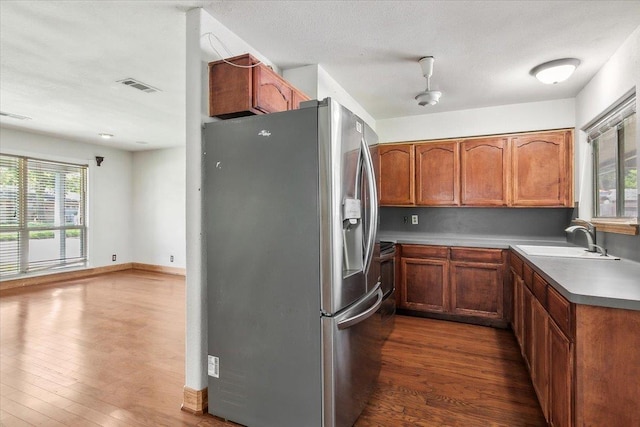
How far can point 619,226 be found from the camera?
2.36 m

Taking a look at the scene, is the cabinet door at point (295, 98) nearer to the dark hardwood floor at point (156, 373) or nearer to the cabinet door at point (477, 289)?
the dark hardwood floor at point (156, 373)

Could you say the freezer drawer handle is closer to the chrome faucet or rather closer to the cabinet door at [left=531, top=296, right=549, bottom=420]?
the cabinet door at [left=531, top=296, right=549, bottom=420]

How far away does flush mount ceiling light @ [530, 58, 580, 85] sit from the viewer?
2.67 m

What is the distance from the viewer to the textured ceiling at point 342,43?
2.04 metres

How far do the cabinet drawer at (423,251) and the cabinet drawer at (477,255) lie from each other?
0.10 metres

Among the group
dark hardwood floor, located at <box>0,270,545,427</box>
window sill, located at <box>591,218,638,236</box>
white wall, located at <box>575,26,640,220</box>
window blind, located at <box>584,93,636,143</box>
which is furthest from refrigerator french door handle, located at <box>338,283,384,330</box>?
window blind, located at <box>584,93,636,143</box>

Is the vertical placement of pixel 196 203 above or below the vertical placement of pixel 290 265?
above

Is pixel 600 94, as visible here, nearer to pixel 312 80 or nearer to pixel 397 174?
pixel 397 174

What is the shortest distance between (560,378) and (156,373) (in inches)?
103

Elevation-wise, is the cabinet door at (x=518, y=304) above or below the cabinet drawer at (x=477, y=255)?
below

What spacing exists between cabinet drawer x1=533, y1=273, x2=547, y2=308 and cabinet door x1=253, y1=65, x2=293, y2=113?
1983mm

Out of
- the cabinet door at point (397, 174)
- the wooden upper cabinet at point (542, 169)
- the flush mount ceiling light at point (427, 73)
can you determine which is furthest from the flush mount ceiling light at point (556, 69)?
the cabinet door at point (397, 174)

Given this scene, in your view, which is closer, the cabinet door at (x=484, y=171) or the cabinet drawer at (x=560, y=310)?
the cabinet drawer at (x=560, y=310)

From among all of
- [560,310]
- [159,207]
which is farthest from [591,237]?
[159,207]
